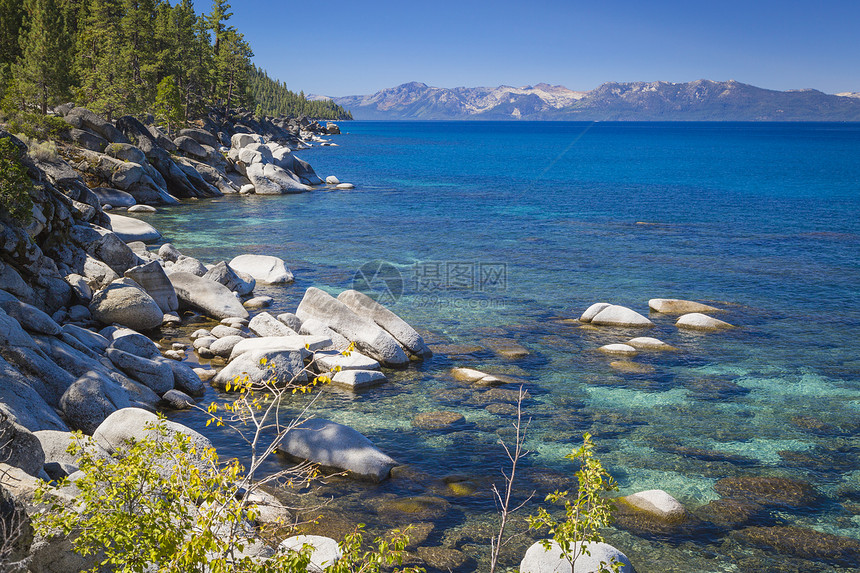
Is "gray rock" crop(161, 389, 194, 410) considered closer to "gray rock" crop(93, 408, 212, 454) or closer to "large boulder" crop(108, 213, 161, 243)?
"gray rock" crop(93, 408, 212, 454)

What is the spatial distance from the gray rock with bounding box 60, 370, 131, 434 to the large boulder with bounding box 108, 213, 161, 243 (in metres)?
21.8

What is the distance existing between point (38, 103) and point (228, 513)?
188ft

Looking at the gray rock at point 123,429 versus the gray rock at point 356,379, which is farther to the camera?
the gray rock at point 356,379

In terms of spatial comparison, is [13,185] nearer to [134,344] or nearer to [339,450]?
[134,344]

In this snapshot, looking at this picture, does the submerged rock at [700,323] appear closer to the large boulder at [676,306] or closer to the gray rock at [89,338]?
the large boulder at [676,306]

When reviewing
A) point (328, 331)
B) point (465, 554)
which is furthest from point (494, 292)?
point (465, 554)

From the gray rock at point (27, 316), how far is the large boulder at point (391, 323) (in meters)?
8.89

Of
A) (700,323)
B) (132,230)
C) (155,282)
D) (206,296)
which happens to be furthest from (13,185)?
(700,323)

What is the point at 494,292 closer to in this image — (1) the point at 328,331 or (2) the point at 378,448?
(1) the point at 328,331

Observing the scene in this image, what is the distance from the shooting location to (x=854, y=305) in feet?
87.1

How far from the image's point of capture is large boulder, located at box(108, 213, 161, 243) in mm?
33188

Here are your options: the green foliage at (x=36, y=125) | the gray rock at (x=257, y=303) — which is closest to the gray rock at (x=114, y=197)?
the green foliage at (x=36, y=125)

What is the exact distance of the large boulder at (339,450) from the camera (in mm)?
13109
